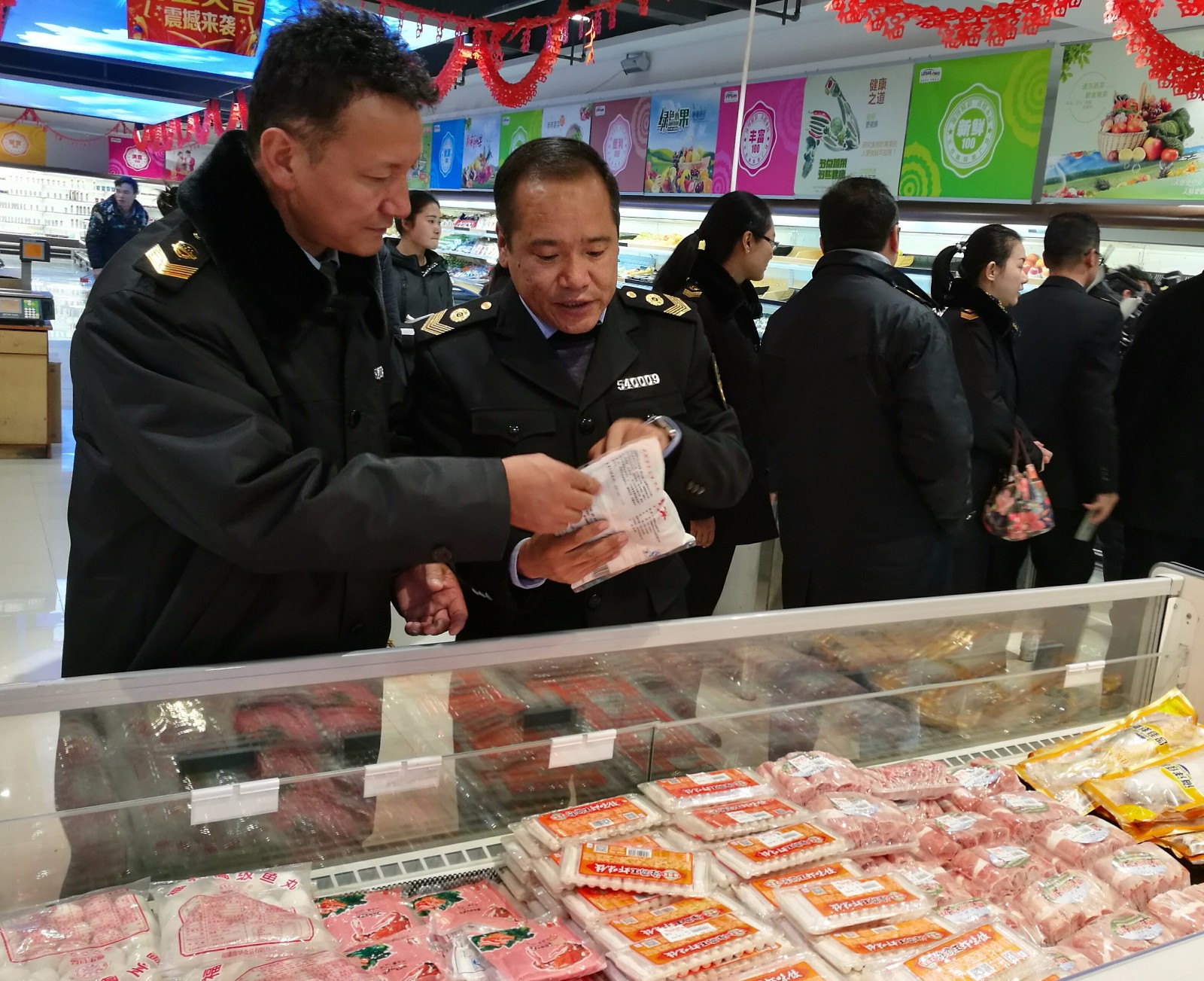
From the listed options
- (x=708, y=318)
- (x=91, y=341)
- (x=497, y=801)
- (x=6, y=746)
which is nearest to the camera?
(x=6, y=746)

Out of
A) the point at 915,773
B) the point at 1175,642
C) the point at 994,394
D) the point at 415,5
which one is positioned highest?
the point at 415,5

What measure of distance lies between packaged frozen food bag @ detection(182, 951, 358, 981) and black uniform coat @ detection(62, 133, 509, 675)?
0.46 metres

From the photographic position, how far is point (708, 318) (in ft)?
11.2

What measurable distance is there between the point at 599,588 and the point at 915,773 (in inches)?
25.6

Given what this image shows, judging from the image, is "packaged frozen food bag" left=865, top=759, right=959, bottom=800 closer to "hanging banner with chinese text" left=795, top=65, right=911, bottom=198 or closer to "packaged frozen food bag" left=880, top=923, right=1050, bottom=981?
"packaged frozen food bag" left=880, top=923, right=1050, bottom=981

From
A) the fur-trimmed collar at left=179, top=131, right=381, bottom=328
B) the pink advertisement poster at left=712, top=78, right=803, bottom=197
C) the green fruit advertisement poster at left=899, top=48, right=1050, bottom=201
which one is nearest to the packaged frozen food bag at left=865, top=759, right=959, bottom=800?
the fur-trimmed collar at left=179, top=131, right=381, bottom=328

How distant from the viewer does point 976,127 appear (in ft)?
20.6

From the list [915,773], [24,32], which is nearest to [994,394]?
[915,773]

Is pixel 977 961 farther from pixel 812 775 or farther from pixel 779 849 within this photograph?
pixel 812 775

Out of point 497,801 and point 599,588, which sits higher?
point 599,588

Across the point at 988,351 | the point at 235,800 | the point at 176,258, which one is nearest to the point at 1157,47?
the point at 988,351

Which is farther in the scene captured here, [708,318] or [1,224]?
[1,224]

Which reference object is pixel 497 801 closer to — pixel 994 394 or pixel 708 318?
pixel 708 318

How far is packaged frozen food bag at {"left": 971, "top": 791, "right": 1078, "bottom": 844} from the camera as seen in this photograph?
173 centimetres
